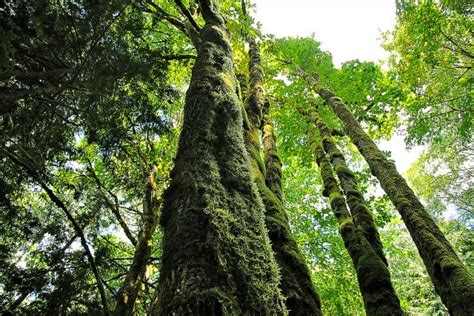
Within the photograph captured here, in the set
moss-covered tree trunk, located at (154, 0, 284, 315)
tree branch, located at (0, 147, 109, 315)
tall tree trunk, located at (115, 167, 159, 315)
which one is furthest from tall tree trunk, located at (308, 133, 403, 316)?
tall tree trunk, located at (115, 167, 159, 315)

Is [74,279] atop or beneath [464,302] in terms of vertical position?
atop

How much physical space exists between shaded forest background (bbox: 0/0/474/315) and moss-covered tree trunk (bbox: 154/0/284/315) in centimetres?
23

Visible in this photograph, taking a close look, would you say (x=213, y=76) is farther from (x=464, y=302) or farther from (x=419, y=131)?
(x=419, y=131)

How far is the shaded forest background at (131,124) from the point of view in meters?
4.33

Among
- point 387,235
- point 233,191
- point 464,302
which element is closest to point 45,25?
point 233,191

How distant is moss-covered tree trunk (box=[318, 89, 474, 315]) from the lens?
3381 millimetres

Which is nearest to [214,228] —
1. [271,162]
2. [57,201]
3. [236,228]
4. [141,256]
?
[236,228]

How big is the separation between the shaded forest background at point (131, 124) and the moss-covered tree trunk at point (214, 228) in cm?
23

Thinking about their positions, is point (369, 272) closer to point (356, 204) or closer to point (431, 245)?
point (431, 245)

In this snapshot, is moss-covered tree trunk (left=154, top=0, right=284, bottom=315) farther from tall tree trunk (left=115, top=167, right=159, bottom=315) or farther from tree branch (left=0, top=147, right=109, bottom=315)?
tall tree trunk (left=115, top=167, right=159, bottom=315)

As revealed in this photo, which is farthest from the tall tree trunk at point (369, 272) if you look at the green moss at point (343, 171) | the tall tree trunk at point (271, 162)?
the tall tree trunk at point (271, 162)

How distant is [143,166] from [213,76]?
5436 millimetres

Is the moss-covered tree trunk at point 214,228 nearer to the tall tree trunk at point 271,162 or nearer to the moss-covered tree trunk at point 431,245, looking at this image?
the tall tree trunk at point 271,162

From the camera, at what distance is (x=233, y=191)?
2.03m
